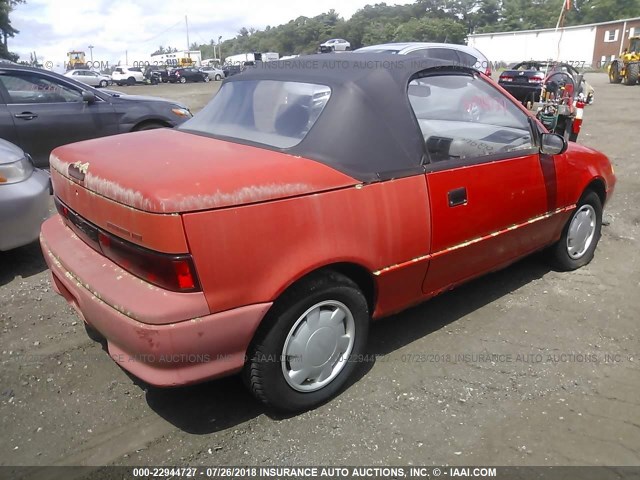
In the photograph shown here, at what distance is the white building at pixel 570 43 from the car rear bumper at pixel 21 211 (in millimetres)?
57099

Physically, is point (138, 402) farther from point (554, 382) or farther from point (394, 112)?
point (554, 382)

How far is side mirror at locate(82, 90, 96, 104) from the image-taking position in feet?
20.7

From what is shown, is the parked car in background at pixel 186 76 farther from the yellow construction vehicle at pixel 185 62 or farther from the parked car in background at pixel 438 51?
the parked car in background at pixel 438 51

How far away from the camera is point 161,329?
6.65 ft

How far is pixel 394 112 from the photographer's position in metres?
2.73

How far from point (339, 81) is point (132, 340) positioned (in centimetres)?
161

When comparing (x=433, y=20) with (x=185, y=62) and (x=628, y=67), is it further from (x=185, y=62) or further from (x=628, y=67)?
(x=628, y=67)

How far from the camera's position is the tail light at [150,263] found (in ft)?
6.60

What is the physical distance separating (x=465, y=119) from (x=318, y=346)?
6.88 feet

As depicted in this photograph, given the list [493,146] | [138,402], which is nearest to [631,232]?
[493,146]

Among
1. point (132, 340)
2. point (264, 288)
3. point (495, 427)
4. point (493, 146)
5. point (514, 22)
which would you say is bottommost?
point (495, 427)

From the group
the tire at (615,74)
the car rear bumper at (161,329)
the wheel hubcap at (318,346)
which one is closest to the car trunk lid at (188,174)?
the car rear bumper at (161,329)

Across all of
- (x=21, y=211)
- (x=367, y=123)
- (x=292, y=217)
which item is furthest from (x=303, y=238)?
(x=21, y=211)

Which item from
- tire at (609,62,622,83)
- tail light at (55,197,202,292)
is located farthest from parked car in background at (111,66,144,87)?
tail light at (55,197,202,292)
